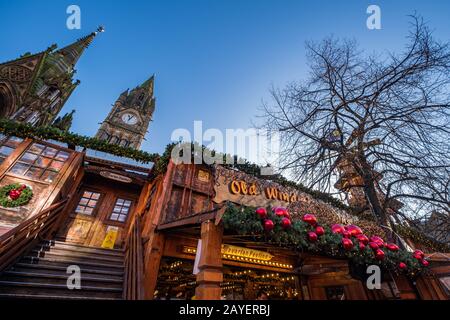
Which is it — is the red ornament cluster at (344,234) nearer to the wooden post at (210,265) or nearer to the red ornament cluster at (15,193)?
the wooden post at (210,265)

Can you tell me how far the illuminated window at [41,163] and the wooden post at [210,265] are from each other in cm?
686

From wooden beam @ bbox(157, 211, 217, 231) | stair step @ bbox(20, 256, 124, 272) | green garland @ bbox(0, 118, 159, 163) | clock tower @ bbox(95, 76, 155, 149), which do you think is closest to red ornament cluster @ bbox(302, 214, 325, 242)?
wooden beam @ bbox(157, 211, 217, 231)

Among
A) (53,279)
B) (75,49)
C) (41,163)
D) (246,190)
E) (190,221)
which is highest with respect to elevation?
(75,49)

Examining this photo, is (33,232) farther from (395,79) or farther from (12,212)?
(395,79)

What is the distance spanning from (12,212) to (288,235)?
8112 mm

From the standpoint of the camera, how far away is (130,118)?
3572 centimetres

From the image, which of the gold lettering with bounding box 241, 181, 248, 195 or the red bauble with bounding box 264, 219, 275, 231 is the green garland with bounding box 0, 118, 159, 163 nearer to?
the gold lettering with bounding box 241, 181, 248, 195

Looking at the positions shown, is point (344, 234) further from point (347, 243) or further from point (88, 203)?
point (88, 203)

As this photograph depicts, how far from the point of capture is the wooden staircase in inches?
159

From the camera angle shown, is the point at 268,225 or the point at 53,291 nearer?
the point at 268,225

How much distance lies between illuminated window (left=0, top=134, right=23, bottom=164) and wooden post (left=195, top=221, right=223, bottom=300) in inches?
318

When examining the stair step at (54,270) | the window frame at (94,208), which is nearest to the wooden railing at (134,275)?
the stair step at (54,270)

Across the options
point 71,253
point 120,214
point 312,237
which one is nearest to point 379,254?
point 312,237

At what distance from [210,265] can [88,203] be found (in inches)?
343
